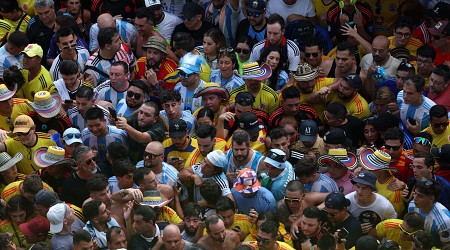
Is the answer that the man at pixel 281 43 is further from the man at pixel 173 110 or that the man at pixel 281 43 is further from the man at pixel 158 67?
the man at pixel 173 110

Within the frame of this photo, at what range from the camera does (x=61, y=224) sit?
14.2 m

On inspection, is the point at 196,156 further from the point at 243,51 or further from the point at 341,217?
the point at 243,51

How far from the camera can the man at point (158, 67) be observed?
688 inches

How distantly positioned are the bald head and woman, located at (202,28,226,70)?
4.11ft

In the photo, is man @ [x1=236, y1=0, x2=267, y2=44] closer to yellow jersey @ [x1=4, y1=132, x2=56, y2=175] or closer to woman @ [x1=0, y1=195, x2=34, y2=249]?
yellow jersey @ [x1=4, y1=132, x2=56, y2=175]

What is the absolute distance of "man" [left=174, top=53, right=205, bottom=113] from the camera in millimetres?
17078

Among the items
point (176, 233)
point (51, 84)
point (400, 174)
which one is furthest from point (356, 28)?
point (176, 233)

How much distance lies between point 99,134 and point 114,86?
1117 millimetres

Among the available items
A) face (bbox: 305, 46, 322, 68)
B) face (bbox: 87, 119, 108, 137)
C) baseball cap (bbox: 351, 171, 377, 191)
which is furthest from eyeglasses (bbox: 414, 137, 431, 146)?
face (bbox: 87, 119, 108, 137)

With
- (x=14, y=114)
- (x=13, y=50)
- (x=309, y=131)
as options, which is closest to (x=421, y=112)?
(x=309, y=131)

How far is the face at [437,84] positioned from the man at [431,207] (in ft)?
8.01

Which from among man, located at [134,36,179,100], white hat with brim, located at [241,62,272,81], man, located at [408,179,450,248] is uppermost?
man, located at [408,179,450,248]

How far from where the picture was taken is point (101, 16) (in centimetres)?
1809

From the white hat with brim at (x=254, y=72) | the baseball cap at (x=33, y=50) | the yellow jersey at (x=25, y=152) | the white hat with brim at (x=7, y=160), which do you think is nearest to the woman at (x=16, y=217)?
the white hat with brim at (x=7, y=160)
